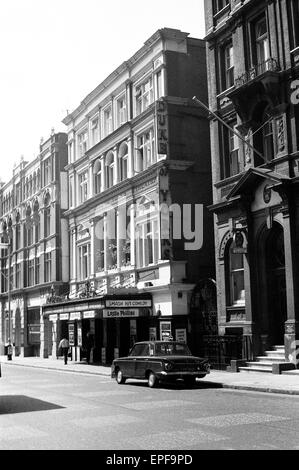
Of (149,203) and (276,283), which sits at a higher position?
(149,203)

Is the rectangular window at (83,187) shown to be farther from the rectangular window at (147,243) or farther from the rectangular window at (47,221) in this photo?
the rectangular window at (147,243)

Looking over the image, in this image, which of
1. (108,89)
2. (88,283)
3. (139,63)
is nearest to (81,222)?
(88,283)

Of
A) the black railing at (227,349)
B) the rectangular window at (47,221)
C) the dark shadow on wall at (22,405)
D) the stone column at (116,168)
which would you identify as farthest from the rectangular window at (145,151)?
the dark shadow on wall at (22,405)

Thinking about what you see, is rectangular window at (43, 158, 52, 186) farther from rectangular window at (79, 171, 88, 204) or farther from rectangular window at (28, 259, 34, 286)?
rectangular window at (28, 259, 34, 286)

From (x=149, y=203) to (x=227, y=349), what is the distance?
404 inches

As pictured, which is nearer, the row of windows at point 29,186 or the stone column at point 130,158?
the stone column at point 130,158

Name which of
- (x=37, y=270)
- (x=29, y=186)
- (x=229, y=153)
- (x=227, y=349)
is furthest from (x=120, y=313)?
(x=29, y=186)

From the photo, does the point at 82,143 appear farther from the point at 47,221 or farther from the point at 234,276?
the point at 234,276

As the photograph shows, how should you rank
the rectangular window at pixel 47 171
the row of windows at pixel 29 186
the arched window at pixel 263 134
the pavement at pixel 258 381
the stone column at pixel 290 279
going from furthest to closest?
the row of windows at pixel 29 186 → the rectangular window at pixel 47 171 → the arched window at pixel 263 134 → the stone column at pixel 290 279 → the pavement at pixel 258 381

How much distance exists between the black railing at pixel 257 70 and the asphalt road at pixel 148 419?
1270 centimetres

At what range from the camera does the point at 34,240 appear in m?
54.3

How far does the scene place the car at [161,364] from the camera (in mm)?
19031

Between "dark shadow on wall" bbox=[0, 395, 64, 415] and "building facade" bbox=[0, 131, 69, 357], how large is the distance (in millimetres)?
28868

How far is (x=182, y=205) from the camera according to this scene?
31.4 metres
